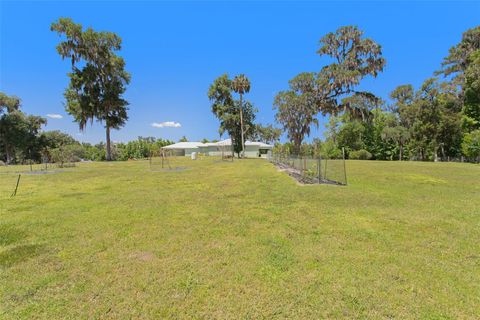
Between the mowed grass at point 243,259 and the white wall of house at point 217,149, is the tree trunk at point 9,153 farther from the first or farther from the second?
the mowed grass at point 243,259

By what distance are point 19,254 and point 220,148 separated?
35.3 m

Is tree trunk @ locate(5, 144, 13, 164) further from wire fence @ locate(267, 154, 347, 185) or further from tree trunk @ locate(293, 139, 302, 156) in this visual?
wire fence @ locate(267, 154, 347, 185)

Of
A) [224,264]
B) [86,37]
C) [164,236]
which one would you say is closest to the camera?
[224,264]

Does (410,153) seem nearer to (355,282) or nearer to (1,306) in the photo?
(355,282)

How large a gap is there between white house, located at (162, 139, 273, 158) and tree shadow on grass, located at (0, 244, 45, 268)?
2829 centimetres

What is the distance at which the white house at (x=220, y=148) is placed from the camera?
127 feet

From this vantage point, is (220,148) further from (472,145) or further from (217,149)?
(472,145)

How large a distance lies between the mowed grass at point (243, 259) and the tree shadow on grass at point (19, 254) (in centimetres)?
2

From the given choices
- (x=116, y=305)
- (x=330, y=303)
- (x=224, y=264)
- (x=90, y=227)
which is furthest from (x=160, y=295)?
(x=90, y=227)

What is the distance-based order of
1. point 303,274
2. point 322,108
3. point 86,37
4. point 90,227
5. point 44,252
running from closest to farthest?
point 303,274 < point 44,252 < point 90,227 < point 86,37 < point 322,108

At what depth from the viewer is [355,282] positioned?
9.32ft

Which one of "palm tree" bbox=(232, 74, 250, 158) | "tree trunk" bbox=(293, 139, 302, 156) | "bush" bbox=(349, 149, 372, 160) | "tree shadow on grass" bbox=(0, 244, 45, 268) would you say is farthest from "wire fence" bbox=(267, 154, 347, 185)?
"bush" bbox=(349, 149, 372, 160)

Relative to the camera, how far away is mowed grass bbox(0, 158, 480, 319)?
247 cm

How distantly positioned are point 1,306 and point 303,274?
3.32 m
